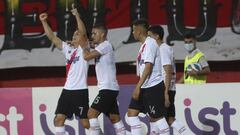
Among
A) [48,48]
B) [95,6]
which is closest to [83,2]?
[95,6]

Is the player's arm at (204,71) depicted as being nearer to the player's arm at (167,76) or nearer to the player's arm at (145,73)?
the player's arm at (167,76)

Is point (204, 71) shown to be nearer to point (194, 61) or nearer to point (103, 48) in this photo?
point (194, 61)

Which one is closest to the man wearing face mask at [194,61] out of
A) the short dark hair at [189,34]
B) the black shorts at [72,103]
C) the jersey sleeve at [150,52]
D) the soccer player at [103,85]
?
the short dark hair at [189,34]

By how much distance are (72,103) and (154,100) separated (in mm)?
1219

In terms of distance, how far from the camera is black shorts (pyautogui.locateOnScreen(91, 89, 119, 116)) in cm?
1016

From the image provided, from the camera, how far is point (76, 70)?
10.3 meters

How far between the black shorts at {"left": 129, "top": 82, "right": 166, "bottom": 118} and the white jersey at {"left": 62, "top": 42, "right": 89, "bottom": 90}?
3.04 ft

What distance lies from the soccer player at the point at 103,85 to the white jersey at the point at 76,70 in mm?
157

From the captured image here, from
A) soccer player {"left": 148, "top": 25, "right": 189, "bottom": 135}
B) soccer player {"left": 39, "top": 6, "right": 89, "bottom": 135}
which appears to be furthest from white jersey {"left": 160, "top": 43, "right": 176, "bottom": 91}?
soccer player {"left": 39, "top": 6, "right": 89, "bottom": 135}

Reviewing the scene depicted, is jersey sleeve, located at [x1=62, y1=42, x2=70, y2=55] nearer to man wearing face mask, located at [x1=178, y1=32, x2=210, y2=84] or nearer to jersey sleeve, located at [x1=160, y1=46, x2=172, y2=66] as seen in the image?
jersey sleeve, located at [x1=160, y1=46, x2=172, y2=66]

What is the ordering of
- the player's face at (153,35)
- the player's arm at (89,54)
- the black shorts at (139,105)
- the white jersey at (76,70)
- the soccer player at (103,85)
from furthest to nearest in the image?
1. the player's face at (153,35)
2. the white jersey at (76,70)
3. the soccer player at (103,85)
4. the player's arm at (89,54)
5. the black shorts at (139,105)

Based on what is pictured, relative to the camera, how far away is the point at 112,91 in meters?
10.3

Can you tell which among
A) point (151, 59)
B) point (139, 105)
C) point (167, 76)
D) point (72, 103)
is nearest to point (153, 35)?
point (167, 76)

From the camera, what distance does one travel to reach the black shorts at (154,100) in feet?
31.9
